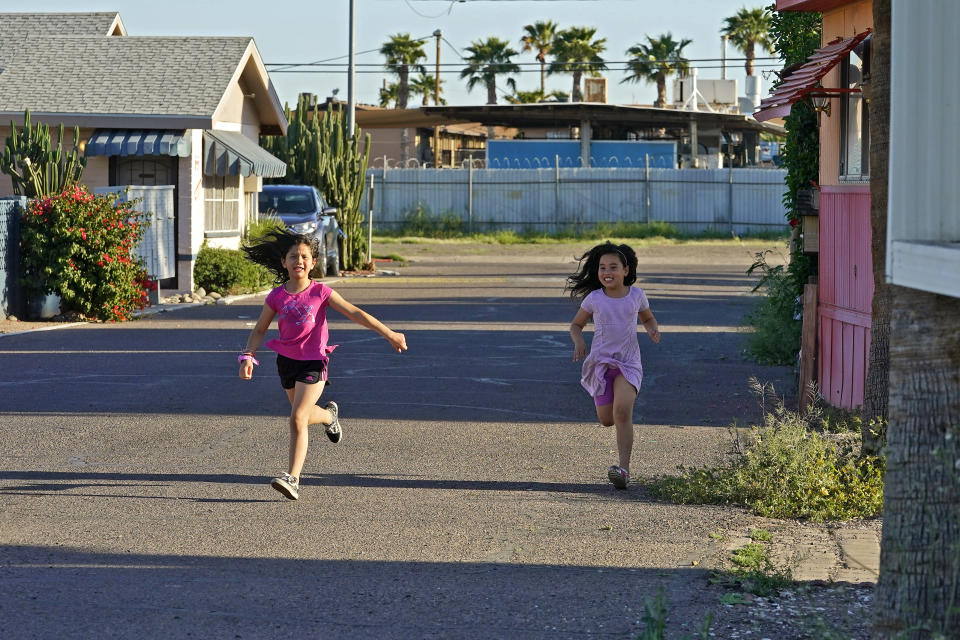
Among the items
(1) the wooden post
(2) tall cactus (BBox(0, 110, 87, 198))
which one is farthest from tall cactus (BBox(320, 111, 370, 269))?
(1) the wooden post

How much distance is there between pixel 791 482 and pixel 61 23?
88.9 feet

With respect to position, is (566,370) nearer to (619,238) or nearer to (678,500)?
(678,500)

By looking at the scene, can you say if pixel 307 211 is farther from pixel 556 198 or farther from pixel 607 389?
pixel 607 389

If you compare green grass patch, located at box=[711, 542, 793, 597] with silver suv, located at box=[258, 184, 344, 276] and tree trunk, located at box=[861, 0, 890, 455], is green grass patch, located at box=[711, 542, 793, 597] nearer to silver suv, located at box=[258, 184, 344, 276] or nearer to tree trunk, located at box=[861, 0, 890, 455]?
tree trunk, located at box=[861, 0, 890, 455]

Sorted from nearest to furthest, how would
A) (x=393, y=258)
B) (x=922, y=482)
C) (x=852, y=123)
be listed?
(x=922, y=482), (x=852, y=123), (x=393, y=258)

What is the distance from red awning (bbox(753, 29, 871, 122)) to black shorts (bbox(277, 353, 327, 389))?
14.9 ft

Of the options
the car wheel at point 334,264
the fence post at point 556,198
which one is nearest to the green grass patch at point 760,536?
the car wheel at point 334,264

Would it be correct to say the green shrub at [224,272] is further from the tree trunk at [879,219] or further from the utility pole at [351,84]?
the tree trunk at [879,219]

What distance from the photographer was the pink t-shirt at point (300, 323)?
790 centimetres

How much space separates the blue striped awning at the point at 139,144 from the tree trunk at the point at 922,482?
19096mm

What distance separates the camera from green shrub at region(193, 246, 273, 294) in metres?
23.0

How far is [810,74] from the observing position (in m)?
10.3

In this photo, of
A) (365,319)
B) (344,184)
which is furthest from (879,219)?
(344,184)

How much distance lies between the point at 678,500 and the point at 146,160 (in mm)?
17268
